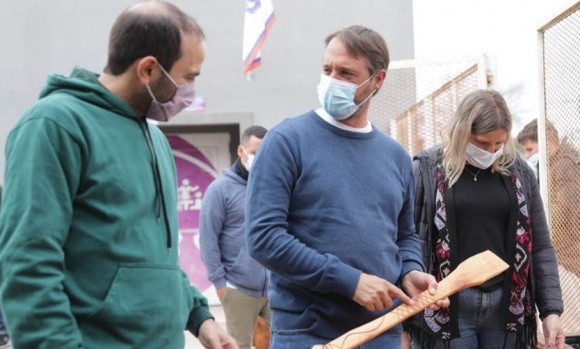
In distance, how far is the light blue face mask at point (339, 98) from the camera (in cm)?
341

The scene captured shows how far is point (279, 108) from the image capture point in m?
11.4

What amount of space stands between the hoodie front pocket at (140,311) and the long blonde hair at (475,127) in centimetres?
197

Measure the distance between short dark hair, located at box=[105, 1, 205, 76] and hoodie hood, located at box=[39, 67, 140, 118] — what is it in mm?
80

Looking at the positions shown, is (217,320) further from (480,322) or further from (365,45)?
(365,45)

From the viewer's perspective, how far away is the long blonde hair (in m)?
4.21

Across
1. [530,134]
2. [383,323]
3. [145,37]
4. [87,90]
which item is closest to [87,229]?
[87,90]

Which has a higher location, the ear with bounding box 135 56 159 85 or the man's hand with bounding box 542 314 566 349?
the ear with bounding box 135 56 159 85

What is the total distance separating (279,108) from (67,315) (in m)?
9.25

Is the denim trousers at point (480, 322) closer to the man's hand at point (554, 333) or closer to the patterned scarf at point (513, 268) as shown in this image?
the patterned scarf at point (513, 268)

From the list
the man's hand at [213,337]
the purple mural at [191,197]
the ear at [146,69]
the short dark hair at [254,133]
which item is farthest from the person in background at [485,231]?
the purple mural at [191,197]

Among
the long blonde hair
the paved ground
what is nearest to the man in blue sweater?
the long blonde hair

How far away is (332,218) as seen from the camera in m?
3.25

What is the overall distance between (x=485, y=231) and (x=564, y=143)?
59.2 inches

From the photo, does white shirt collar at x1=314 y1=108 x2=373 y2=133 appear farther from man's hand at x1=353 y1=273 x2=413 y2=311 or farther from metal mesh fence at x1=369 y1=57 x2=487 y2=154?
metal mesh fence at x1=369 y1=57 x2=487 y2=154
